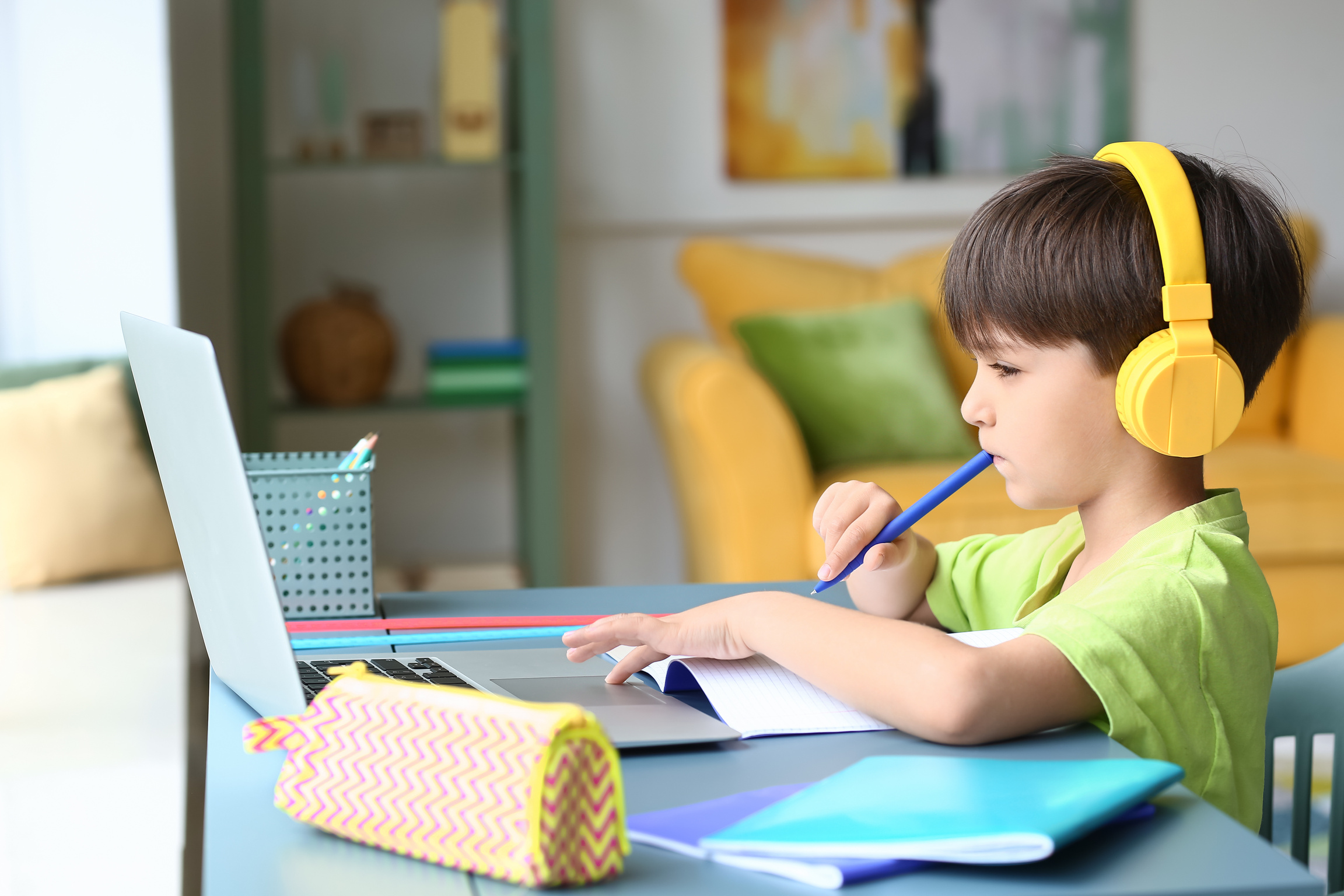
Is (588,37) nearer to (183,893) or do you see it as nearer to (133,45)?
(133,45)

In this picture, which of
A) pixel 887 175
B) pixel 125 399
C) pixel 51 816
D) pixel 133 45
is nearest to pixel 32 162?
pixel 133 45

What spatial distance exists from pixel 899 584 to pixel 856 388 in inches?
65.0

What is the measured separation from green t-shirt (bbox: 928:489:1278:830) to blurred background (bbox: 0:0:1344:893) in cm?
151

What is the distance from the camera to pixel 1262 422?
2.82m

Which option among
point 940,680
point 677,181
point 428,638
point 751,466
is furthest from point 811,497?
point 940,680

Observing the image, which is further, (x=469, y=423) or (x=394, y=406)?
(x=469, y=423)

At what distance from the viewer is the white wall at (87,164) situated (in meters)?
2.33

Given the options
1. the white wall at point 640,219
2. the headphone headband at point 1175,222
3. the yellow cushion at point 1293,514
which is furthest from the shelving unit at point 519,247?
the headphone headband at point 1175,222

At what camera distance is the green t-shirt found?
64 centimetres

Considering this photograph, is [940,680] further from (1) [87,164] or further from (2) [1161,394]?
(1) [87,164]

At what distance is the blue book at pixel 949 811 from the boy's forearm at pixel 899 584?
14.3 inches

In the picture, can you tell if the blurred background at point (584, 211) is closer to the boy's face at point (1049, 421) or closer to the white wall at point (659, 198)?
the white wall at point (659, 198)

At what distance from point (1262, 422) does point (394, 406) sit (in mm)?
1870

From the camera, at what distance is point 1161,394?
2.34ft
